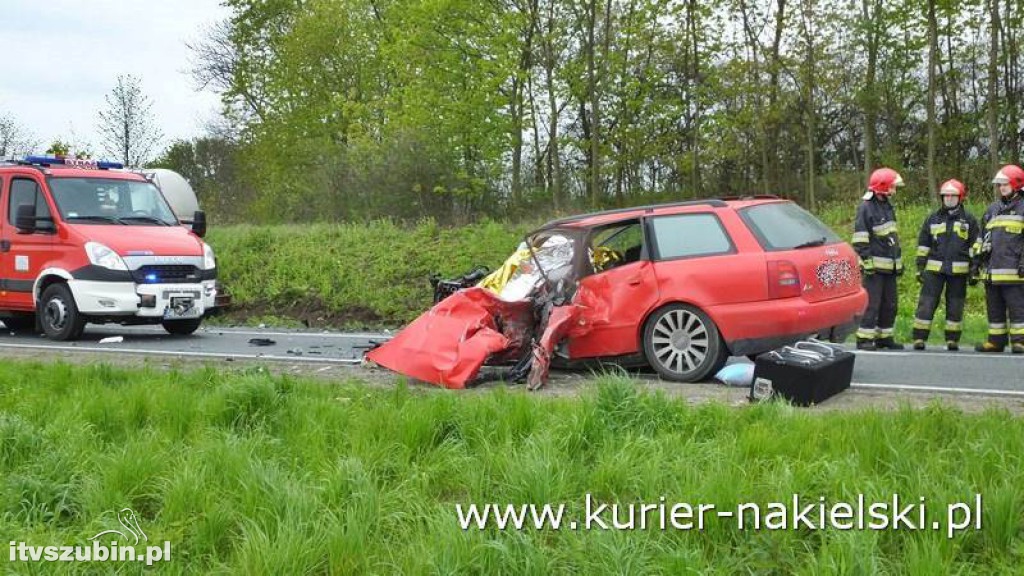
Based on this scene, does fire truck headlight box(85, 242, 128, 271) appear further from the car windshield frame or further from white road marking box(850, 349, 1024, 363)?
white road marking box(850, 349, 1024, 363)

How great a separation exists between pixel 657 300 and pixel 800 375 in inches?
65.6

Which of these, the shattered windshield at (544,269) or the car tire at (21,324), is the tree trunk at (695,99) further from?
the shattered windshield at (544,269)

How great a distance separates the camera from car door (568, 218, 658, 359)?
7.41 m

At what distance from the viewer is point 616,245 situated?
8.12 m

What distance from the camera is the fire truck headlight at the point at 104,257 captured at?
35.0ft

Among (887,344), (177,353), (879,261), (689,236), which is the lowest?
(887,344)

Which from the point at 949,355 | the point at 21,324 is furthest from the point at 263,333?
the point at 949,355

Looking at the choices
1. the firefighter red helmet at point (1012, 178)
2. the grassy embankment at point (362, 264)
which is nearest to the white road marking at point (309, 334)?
the grassy embankment at point (362, 264)

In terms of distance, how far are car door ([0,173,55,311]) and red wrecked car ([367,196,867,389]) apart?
5.81 m

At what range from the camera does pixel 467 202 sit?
973 inches

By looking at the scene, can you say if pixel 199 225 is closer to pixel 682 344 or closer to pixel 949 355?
pixel 682 344

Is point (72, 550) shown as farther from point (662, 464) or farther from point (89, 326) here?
point (89, 326)

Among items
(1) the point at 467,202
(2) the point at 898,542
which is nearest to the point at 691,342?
(2) the point at 898,542

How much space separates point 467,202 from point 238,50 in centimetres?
1954
